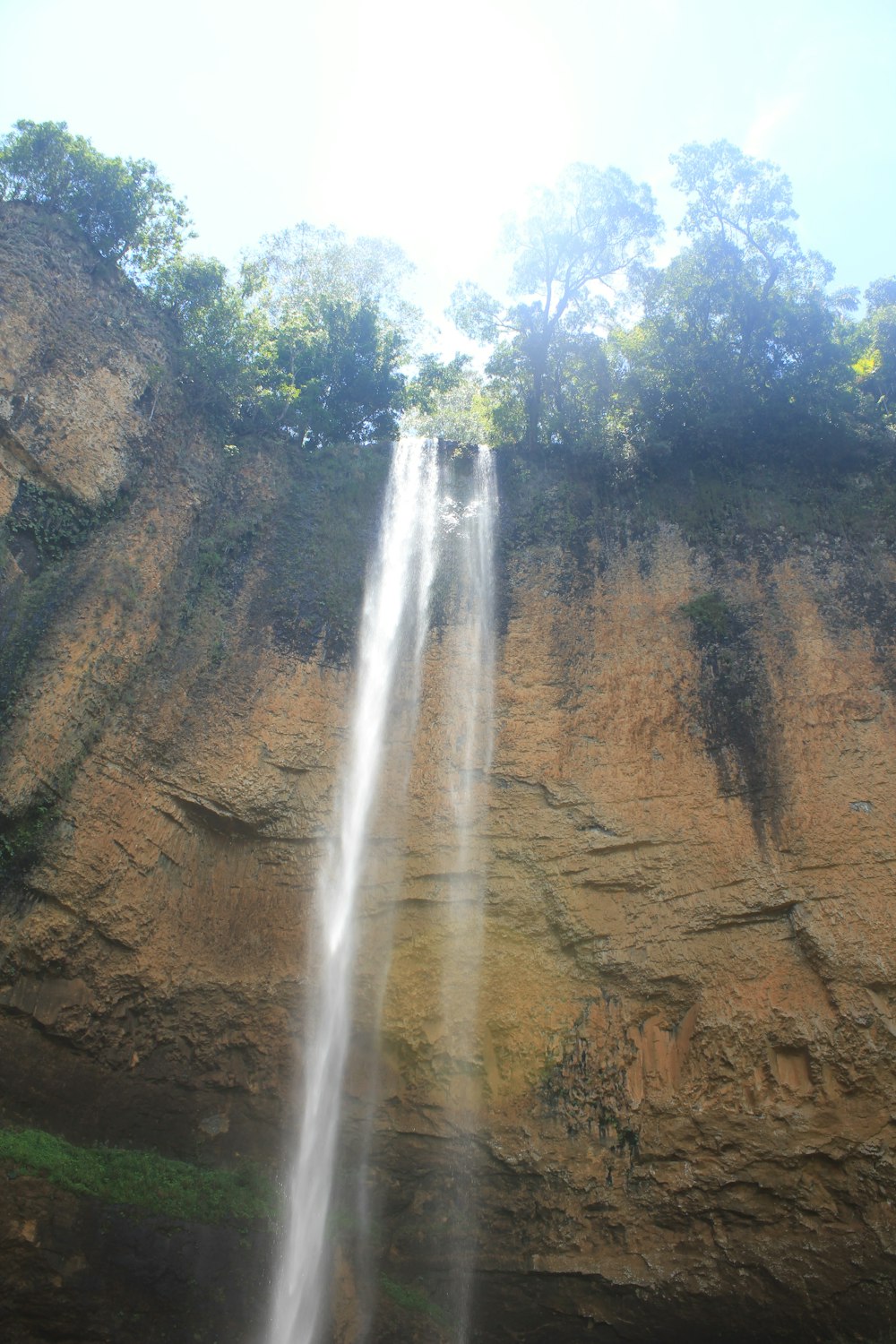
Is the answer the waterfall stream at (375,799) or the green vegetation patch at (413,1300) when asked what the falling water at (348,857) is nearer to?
the waterfall stream at (375,799)

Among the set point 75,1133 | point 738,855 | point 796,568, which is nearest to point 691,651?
point 796,568

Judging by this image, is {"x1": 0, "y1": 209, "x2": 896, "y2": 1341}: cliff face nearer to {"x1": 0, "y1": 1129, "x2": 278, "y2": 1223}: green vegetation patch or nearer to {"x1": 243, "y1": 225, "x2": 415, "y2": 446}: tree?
{"x1": 0, "y1": 1129, "x2": 278, "y2": 1223}: green vegetation patch

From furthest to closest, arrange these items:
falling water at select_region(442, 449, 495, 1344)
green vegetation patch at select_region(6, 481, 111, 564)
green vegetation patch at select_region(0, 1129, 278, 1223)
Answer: green vegetation patch at select_region(6, 481, 111, 564)
falling water at select_region(442, 449, 495, 1344)
green vegetation patch at select_region(0, 1129, 278, 1223)

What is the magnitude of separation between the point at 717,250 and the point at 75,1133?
16496 millimetres

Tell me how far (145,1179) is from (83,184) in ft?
46.8

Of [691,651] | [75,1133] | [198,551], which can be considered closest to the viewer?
[75,1133]

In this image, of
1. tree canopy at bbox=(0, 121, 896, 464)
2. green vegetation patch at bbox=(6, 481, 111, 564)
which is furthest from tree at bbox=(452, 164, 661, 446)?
green vegetation patch at bbox=(6, 481, 111, 564)

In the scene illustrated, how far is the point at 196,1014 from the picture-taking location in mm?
9914

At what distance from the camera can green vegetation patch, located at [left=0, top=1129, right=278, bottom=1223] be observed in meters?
7.86

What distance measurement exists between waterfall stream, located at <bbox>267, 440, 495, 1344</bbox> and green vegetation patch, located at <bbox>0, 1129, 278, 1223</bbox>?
566 millimetres

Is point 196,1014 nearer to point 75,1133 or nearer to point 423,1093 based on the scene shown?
point 75,1133

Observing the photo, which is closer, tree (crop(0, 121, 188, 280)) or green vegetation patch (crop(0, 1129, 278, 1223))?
green vegetation patch (crop(0, 1129, 278, 1223))

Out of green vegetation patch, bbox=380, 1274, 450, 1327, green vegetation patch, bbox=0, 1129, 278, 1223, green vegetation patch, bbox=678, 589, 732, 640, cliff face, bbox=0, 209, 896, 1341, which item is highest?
green vegetation patch, bbox=678, 589, 732, 640

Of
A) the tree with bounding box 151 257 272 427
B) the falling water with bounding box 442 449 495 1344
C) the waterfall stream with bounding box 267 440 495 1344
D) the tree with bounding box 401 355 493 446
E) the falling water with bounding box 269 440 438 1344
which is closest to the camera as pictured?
the falling water with bounding box 269 440 438 1344
